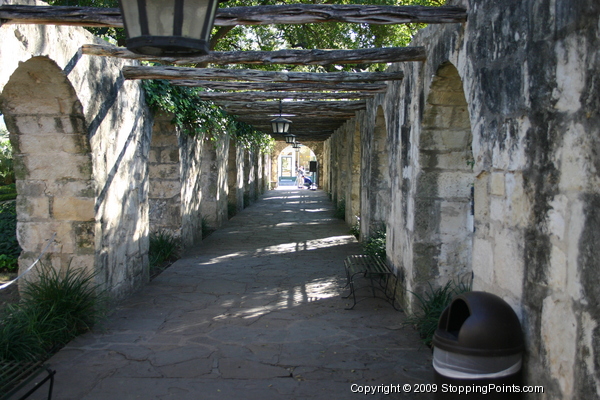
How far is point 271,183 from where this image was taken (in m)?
30.9

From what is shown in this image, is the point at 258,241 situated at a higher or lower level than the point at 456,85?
lower

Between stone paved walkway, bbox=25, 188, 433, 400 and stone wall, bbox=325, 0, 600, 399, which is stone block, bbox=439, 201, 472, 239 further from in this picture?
stone wall, bbox=325, 0, 600, 399

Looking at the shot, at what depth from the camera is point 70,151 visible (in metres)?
4.75

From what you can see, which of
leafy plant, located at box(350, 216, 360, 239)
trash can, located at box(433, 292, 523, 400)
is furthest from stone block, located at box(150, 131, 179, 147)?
trash can, located at box(433, 292, 523, 400)

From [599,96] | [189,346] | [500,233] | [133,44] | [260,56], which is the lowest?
[189,346]

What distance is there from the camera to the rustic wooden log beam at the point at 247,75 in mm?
5496

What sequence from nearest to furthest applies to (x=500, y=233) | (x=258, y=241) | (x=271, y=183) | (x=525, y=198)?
(x=525, y=198)
(x=500, y=233)
(x=258, y=241)
(x=271, y=183)

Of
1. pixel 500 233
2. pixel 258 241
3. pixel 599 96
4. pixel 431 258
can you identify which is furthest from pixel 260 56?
pixel 258 241

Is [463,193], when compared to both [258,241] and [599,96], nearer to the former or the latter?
[599,96]

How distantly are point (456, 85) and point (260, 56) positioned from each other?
1.72m

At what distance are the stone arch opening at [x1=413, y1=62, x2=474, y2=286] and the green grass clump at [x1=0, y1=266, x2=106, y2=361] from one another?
2956mm

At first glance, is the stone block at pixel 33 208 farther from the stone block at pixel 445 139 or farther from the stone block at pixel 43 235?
the stone block at pixel 445 139

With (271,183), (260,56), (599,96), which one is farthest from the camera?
(271,183)

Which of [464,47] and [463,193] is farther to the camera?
[463,193]
